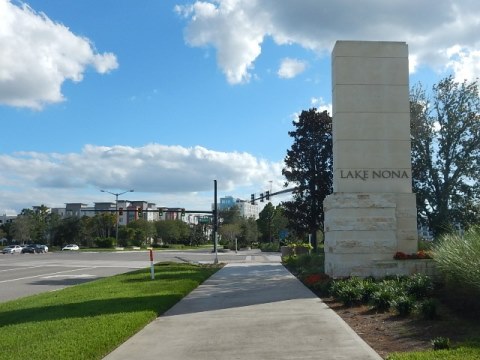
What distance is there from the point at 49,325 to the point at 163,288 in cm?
669

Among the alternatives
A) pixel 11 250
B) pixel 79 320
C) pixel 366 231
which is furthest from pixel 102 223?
Result: pixel 79 320

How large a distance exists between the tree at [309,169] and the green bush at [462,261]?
20.9 metres

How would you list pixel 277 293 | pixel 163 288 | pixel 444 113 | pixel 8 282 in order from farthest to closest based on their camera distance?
1. pixel 444 113
2. pixel 8 282
3. pixel 163 288
4. pixel 277 293

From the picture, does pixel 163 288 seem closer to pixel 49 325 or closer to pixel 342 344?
pixel 49 325

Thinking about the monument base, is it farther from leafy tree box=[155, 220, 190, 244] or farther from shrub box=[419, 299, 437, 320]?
leafy tree box=[155, 220, 190, 244]

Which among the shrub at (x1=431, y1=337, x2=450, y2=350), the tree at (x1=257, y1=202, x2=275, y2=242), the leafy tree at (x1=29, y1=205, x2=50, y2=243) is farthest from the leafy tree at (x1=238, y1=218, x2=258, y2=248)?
the shrub at (x1=431, y1=337, x2=450, y2=350)

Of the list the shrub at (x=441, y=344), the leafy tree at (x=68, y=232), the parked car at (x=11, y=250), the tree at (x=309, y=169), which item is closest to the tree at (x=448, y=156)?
the tree at (x=309, y=169)

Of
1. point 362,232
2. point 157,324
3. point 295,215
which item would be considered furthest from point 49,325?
point 295,215

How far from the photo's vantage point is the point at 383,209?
1670cm

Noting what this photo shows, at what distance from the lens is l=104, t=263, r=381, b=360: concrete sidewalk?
24.1ft

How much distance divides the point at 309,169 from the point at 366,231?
16.9 meters

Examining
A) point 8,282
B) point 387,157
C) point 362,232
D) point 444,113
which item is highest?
point 444,113

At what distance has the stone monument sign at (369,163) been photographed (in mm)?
16406

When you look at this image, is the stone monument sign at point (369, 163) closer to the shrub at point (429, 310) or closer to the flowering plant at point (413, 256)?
the flowering plant at point (413, 256)
